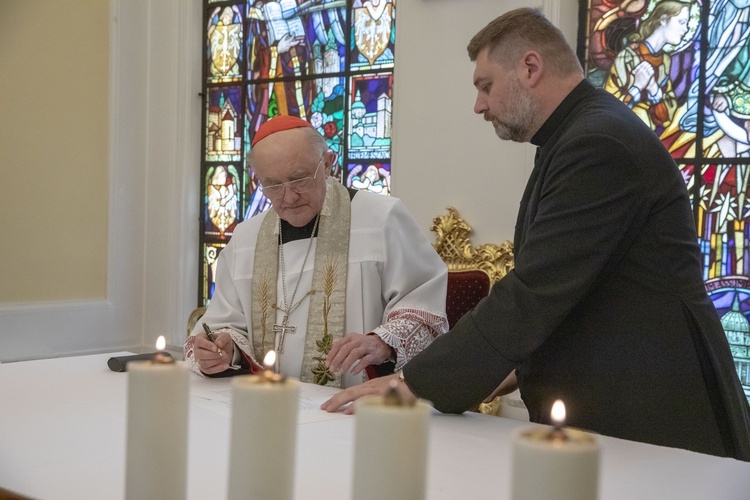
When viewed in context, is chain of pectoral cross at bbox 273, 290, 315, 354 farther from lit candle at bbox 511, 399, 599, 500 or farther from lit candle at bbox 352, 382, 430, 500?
lit candle at bbox 511, 399, 599, 500

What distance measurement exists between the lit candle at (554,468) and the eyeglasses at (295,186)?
2.65m

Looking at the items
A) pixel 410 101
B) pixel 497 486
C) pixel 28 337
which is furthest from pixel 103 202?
pixel 497 486

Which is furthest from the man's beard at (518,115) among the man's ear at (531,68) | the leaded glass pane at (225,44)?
the leaded glass pane at (225,44)

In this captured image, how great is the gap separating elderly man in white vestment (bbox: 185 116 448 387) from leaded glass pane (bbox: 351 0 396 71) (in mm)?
2275

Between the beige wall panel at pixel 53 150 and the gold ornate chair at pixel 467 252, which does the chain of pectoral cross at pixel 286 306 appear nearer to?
the gold ornate chair at pixel 467 252

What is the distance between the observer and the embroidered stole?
11.2 feet

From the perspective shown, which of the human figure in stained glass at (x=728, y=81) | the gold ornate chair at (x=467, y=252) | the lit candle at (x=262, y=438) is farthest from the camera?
the gold ornate chair at (x=467, y=252)

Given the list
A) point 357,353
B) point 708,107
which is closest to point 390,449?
point 357,353

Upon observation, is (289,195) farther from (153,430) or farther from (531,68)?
(153,430)

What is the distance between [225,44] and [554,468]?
247 inches

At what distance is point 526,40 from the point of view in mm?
2639

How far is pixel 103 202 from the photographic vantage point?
6.59m

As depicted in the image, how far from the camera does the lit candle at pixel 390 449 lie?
0.91m

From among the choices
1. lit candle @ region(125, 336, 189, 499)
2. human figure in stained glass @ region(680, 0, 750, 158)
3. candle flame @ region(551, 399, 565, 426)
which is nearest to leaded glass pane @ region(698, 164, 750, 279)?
human figure in stained glass @ region(680, 0, 750, 158)
